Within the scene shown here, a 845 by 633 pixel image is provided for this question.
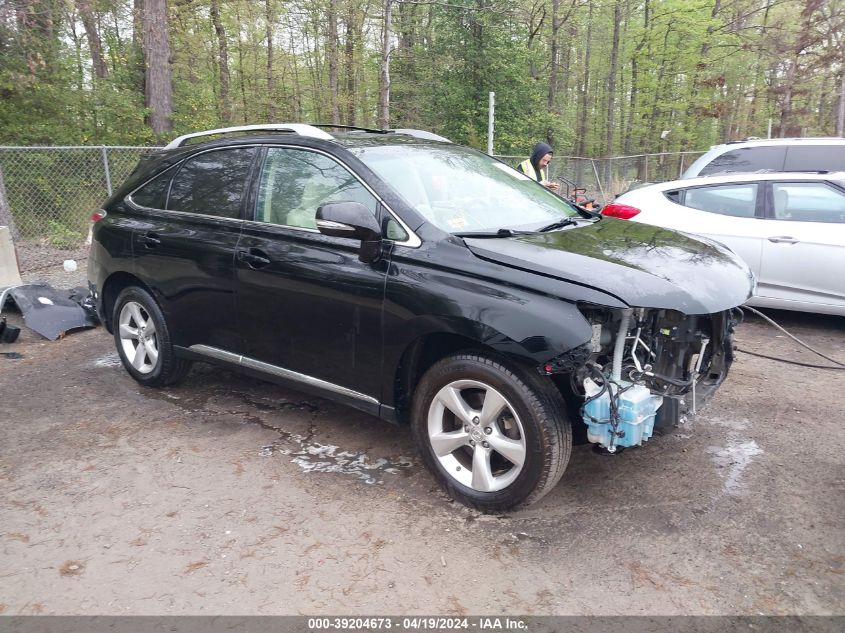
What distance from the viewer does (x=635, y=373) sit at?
3117mm

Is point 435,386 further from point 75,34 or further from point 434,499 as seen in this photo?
point 75,34

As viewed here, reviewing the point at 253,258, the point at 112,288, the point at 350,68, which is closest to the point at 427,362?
the point at 253,258

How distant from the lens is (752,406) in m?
4.57

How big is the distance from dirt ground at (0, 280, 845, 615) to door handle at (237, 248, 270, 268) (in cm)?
109

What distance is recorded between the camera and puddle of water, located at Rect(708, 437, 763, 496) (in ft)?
11.6

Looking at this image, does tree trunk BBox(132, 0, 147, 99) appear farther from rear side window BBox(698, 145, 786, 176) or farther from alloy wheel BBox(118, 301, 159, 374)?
rear side window BBox(698, 145, 786, 176)

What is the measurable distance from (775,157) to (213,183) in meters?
6.33

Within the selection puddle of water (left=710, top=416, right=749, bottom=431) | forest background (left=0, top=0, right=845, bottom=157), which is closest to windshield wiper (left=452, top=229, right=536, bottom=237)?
puddle of water (left=710, top=416, right=749, bottom=431)

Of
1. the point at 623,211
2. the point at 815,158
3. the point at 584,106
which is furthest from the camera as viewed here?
the point at 584,106

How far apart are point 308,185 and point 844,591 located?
3337 millimetres

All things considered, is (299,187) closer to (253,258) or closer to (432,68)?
(253,258)

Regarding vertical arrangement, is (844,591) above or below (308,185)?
below

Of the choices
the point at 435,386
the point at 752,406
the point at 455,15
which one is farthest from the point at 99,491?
the point at 455,15

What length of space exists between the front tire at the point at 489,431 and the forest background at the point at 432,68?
10587mm
